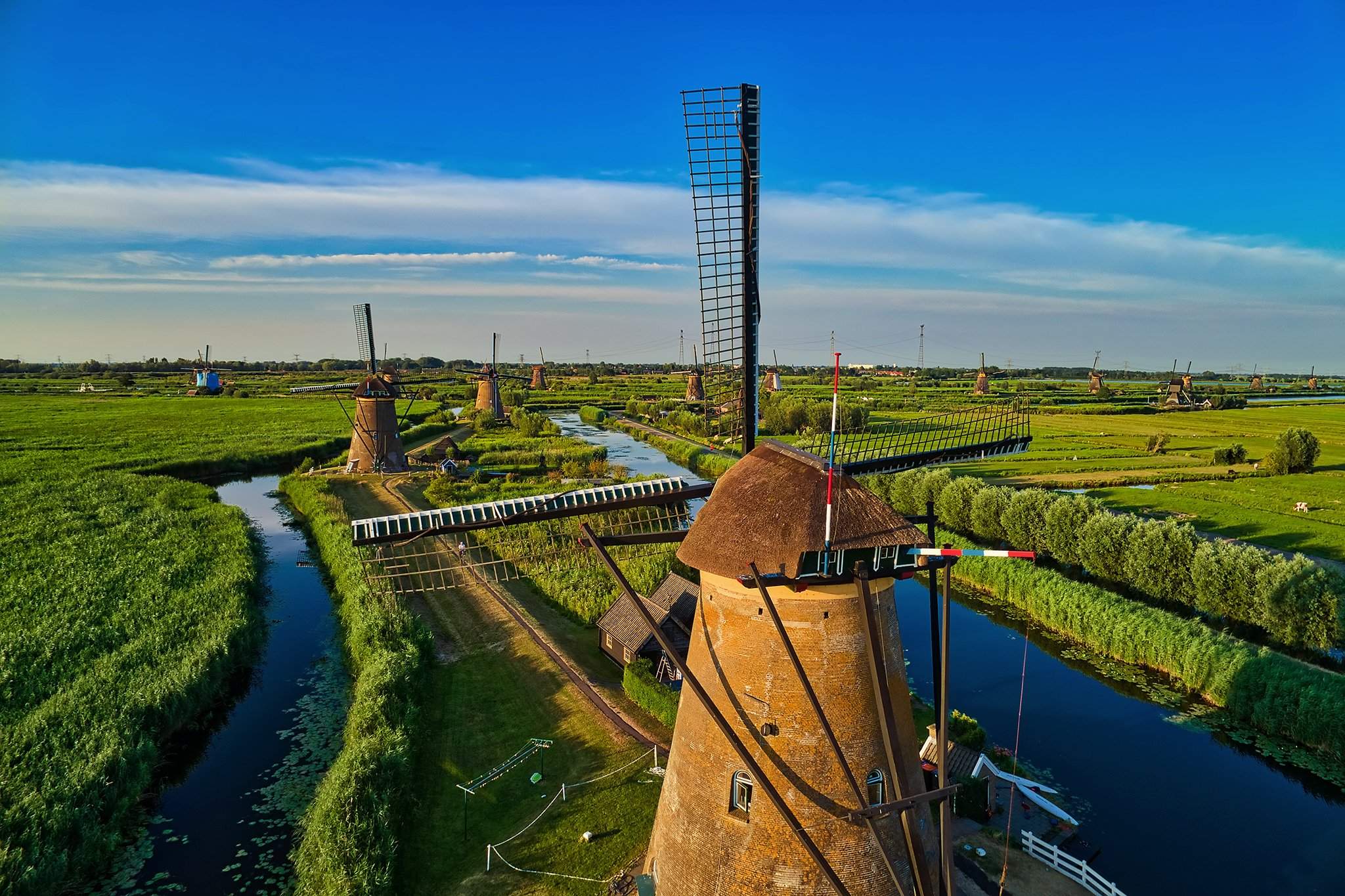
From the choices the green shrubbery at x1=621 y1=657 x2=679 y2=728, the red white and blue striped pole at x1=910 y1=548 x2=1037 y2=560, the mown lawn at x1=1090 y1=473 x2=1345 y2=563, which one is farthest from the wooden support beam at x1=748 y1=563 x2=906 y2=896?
the mown lawn at x1=1090 y1=473 x2=1345 y2=563

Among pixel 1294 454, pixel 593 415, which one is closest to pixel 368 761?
pixel 1294 454

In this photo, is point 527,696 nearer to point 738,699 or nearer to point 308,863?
point 308,863

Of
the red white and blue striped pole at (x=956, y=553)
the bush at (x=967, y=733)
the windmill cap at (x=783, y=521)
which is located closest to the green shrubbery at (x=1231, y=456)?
the bush at (x=967, y=733)

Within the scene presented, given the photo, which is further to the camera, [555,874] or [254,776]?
[254,776]

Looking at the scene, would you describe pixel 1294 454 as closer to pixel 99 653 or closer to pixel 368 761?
pixel 368 761

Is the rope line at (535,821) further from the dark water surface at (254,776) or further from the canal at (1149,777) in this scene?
the canal at (1149,777)

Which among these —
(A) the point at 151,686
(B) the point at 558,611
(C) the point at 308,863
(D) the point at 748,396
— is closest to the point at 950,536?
(B) the point at 558,611
